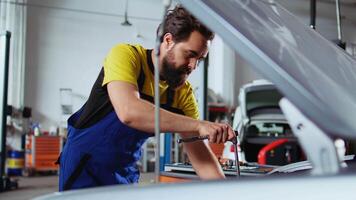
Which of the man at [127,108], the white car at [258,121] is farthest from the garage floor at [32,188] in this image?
the man at [127,108]

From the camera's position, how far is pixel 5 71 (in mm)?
6602

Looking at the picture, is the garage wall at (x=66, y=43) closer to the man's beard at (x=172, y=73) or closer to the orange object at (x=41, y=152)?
the orange object at (x=41, y=152)

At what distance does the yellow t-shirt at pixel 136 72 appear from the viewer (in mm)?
1488

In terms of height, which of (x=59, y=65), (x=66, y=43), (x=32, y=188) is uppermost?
(x=66, y=43)

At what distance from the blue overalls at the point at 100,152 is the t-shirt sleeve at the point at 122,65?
7cm

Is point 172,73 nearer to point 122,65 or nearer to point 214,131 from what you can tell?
point 122,65

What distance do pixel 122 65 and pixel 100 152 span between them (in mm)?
296

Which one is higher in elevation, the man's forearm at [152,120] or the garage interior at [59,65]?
the garage interior at [59,65]

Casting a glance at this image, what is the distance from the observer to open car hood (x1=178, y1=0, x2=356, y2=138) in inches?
35.8

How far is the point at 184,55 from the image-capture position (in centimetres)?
148

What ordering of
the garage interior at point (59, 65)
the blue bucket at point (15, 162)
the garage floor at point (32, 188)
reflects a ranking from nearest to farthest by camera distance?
the garage floor at point (32, 188)
the blue bucket at point (15, 162)
the garage interior at point (59, 65)

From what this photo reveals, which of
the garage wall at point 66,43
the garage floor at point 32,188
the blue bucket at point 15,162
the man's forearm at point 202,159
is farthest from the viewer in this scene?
the garage wall at point 66,43

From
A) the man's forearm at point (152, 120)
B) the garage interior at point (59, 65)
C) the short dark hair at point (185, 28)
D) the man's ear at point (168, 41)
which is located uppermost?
the garage interior at point (59, 65)

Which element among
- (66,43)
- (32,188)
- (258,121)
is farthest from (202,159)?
(66,43)
